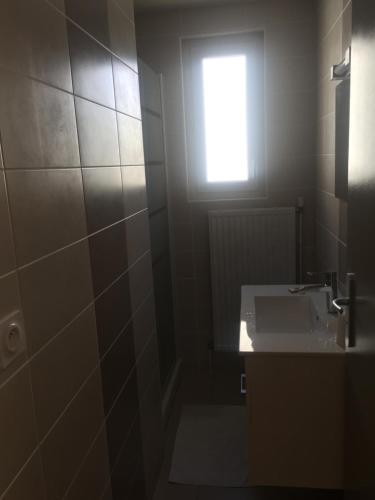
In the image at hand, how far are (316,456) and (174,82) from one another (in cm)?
225

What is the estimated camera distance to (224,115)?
2.83 m

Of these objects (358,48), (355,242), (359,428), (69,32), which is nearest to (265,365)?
(359,428)

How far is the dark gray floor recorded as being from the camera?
1.94m

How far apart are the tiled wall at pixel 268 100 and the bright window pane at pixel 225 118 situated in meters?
0.17

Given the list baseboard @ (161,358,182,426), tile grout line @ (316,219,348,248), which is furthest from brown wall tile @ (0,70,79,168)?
baseboard @ (161,358,182,426)

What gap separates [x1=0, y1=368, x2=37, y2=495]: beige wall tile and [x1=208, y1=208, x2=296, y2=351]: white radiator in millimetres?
2020

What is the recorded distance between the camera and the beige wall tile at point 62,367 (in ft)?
3.15

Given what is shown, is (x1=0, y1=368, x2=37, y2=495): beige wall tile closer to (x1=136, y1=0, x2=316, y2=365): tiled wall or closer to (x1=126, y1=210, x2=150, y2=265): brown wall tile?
(x1=126, y1=210, x2=150, y2=265): brown wall tile

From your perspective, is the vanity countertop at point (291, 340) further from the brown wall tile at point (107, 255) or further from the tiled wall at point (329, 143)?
the brown wall tile at point (107, 255)

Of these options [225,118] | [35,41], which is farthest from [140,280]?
[225,118]

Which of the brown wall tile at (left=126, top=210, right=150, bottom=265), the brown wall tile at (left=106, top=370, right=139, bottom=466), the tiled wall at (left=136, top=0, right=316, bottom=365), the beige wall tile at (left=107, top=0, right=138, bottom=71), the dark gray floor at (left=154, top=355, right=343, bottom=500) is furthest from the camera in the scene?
the tiled wall at (left=136, top=0, right=316, bottom=365)

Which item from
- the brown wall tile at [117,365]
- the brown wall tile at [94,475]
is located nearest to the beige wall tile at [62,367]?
the brown wall tile at [117,365]

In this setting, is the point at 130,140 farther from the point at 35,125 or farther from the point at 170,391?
the point at 170,391

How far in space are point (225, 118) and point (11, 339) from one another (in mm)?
2339
